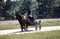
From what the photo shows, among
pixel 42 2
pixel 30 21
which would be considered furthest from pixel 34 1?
Answer: pixel 30 21

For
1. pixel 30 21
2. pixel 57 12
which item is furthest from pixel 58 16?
pixel 30 21

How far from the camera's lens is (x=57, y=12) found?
3988cm

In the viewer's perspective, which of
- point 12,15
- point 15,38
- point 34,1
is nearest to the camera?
point 15,38

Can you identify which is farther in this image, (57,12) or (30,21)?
(57,12)

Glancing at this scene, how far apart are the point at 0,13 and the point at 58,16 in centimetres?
1039

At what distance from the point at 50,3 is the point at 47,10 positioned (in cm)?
132

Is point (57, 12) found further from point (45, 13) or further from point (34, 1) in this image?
point (34, 1)

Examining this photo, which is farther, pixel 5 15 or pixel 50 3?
pixel 50 3

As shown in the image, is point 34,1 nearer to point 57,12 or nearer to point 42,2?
point 42,2

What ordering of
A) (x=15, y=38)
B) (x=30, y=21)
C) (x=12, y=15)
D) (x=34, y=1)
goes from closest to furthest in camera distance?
1. (x=15, y=38)
2. (x=30, y=21)
3. (x=12, y=15)
4. (x=34, y=1)

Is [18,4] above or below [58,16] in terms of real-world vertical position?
above

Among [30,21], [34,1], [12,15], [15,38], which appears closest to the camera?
[15,38]

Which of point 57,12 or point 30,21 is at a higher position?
point 30,21

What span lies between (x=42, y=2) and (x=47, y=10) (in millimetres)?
1705
